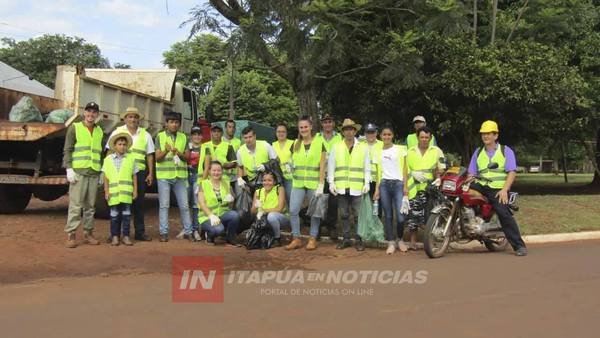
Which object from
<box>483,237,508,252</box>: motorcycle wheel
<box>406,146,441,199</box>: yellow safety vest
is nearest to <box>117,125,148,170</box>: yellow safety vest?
<box>406,146,441,199</box>: yellow safety vest

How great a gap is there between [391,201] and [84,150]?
4409mm

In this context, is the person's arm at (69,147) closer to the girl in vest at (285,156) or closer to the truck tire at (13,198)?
the girl in vest at (285,156)

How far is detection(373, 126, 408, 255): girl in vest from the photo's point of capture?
26.3 ft

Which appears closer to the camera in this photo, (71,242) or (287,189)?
(71,242)

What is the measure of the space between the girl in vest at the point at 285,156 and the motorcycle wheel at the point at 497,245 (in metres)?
3.00

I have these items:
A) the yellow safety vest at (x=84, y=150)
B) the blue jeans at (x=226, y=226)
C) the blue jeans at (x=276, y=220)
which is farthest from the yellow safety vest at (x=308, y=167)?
the yellow safety vest at (x=84, y=150)

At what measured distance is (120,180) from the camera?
26.3 feet

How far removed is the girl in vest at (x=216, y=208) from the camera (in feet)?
27.1

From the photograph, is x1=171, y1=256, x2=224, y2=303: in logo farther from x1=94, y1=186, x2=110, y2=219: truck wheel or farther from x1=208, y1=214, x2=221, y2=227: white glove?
x1=94, y1=186, x2=110, y2=219: truck wheel

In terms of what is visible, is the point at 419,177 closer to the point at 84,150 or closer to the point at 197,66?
the point at 84,150

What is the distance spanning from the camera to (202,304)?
5.17 metres

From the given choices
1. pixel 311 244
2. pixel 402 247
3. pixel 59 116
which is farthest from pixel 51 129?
pixel 402 247

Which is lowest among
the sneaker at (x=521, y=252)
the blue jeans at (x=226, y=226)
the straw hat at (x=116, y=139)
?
the sneaker at (x=521, y=252)

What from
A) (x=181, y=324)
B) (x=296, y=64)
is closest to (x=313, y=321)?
(x=181, y=324)
